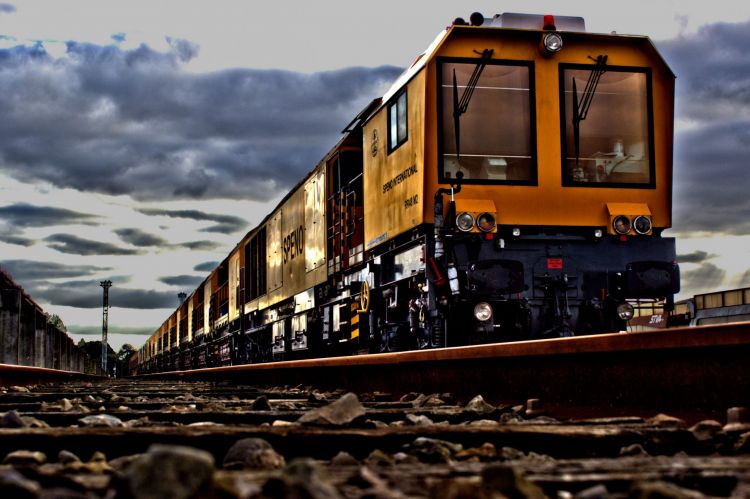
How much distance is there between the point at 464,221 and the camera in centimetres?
877

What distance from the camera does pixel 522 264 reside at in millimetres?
8891

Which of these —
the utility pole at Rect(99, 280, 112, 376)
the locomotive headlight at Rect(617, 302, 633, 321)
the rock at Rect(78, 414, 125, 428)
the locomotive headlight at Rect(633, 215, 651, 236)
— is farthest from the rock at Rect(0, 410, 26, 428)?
the utility pole at Rect(99, 280, 112, 376)

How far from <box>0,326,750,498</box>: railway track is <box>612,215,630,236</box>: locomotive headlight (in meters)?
4.13

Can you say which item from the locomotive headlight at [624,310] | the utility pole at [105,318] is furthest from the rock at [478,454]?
the utility pole at [105,318]

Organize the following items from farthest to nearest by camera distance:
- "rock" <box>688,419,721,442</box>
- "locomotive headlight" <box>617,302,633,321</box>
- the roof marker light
Answer: the roof marker light → "locomotive headlight" <box>617,302,633,321</box> → "rock" <box>688,419,721,442</box>

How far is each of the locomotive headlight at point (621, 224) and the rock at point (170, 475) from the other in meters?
8.34

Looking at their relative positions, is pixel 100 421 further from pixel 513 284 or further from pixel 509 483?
pixel 513 284

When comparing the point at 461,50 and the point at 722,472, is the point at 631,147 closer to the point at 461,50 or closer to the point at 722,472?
the point at 461,50

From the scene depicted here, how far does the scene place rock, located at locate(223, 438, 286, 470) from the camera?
2383 mm

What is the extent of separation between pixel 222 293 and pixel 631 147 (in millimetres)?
18081

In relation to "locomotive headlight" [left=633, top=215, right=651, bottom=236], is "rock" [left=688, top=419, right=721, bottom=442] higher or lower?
lower

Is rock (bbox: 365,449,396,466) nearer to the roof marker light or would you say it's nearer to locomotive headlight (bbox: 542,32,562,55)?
locomotive headlight (bbox: 542,32,562,55)

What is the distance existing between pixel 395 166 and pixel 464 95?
1.16 metres

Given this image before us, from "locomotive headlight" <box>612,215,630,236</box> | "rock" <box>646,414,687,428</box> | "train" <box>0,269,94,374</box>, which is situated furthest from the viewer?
"train" <box>0,269,94,374</box>
